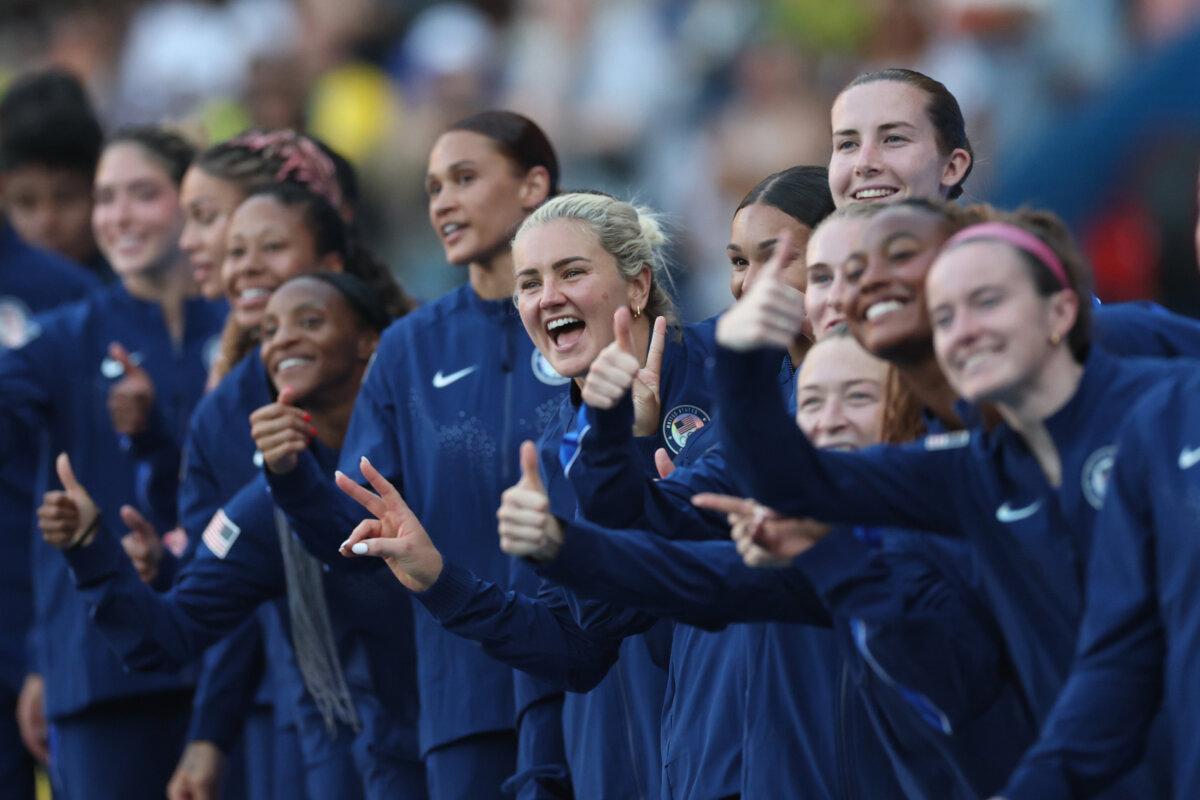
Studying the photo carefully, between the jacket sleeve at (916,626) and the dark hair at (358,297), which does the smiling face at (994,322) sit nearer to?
the jacket sleeve at (916,626)

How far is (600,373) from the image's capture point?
4629 millimetres

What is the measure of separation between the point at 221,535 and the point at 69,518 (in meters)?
0.49

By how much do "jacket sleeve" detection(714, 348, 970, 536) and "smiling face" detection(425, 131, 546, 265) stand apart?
237cm

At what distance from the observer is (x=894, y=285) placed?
4.24 metres

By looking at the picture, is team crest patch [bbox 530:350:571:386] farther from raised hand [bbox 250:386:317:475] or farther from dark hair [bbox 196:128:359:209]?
dark hair [bbox 196:128:359:209]

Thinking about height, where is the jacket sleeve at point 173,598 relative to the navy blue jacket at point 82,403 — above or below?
below

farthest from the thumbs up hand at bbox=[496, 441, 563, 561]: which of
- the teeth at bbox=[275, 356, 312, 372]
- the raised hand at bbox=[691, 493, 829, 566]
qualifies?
the teeth at bbox=[275, 356, 312, 372]

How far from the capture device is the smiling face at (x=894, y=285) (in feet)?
13.9

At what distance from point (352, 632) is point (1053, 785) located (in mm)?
3112

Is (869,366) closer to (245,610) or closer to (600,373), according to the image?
(600,373)

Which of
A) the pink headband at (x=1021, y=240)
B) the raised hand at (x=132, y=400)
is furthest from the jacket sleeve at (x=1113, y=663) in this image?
the raised hand at (x=132, y=400)

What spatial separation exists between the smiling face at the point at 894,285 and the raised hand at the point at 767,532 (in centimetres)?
34

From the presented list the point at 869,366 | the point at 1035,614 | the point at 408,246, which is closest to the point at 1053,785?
the point at 1035,614

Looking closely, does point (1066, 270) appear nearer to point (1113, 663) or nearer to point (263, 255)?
point (1113, 663)
